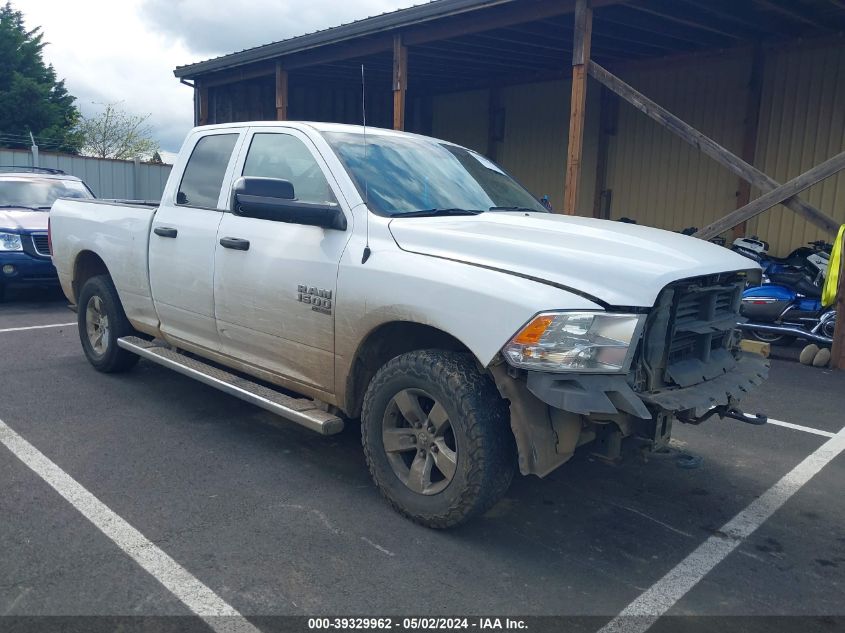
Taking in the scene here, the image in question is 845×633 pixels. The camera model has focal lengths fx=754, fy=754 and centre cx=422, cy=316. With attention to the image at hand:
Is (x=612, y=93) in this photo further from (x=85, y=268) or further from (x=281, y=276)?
(x=281, y=276)

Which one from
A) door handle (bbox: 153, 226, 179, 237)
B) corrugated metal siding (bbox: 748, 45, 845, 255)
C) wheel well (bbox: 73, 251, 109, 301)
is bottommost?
wheel well (bbox: 73, 251, 109, 301)

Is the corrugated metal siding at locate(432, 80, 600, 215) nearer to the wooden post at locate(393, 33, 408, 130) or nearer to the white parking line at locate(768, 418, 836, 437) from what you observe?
the wooden post at locate(393, 33, 408, 130)

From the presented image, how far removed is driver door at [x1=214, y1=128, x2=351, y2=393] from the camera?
13.1 ft

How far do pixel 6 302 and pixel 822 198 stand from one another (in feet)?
38.2

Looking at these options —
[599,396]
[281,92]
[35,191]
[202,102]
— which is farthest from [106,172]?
[599,396]

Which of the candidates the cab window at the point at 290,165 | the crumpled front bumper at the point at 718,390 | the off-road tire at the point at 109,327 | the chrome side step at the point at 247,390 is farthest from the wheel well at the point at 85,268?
the crumpled front bumper at the point at 718,390

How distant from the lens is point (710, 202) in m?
12.4

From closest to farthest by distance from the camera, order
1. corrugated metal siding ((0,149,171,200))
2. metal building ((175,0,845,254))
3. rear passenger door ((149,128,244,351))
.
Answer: rear passenger door ((149,128,244,351)), metal building ((175,0,845,254)), corrugated metal siding ((0,149,171,200))

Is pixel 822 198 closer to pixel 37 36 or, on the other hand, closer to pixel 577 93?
pixel 577 93

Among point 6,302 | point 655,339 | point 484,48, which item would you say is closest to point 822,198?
point 484,48

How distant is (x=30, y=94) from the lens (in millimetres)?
37125

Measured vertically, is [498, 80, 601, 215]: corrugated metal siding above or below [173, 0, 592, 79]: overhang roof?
below

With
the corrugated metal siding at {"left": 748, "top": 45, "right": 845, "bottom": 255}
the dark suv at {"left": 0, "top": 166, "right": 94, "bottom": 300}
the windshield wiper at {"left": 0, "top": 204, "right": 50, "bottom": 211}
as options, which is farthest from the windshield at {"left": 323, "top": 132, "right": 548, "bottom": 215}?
the corrugated metal siding at {"left": 748, "top": 45, "right": 845, "bottom": 255}

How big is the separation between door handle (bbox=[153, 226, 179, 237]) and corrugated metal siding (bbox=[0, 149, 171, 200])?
14.8 m
